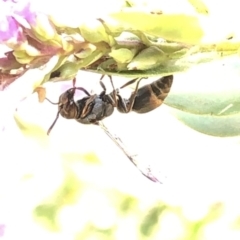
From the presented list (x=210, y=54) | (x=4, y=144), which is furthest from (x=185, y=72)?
(x=4, y=144)

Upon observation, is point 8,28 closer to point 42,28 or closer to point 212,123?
point 42,28

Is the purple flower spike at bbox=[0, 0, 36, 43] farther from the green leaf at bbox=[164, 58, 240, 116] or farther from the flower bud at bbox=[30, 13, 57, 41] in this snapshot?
the green leaf at bbox=[164, 58, 240, 116]

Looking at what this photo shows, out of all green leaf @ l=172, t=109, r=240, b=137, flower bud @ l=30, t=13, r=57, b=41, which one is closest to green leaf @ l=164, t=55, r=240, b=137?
green leaf @ l=172, t=109, r=240, b=137

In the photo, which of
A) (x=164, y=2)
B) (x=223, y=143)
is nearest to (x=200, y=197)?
(x=223, y=143)

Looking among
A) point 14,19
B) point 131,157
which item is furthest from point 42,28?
point 131,157

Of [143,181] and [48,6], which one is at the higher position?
[48,6]

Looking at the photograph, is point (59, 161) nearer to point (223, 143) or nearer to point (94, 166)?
point (94, 166)

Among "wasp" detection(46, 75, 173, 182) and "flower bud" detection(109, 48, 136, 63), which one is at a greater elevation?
"flower bud" detection(109, 48, 136, 63)

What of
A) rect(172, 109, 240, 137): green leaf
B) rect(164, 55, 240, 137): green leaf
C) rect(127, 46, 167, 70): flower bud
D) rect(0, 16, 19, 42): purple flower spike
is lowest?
rect(172, 109, 240, 137): green leaf
